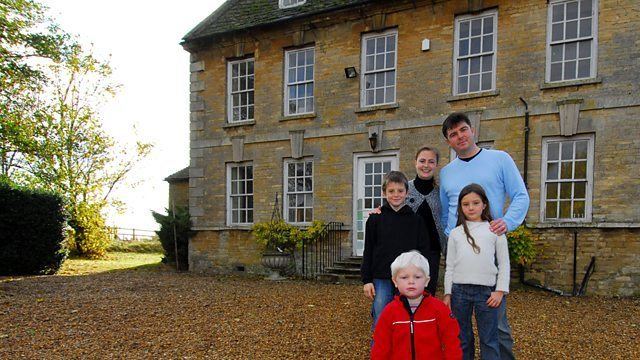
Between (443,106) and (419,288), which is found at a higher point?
(443,106)

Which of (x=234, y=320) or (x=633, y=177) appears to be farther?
(x=633, y=177)

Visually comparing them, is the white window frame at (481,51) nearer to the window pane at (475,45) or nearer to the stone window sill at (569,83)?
the window pane at (475,45)

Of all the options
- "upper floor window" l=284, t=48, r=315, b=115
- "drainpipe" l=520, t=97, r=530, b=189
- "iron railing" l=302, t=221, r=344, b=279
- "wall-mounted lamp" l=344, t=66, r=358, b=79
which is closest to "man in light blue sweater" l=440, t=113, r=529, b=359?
"drainpipe" l=520, t=97, r=530, b=189

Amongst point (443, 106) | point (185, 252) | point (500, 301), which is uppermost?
point (443, 106)

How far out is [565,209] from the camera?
8.98 m

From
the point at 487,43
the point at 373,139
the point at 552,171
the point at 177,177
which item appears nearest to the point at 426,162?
the point at 552,171

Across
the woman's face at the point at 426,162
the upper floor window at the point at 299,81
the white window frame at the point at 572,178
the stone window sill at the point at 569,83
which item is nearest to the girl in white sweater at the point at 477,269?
the woman's face at the point at 426,162

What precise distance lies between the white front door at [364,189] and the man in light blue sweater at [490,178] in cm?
747

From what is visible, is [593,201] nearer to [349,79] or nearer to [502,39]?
[502,39]

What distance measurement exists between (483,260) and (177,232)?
1168cm

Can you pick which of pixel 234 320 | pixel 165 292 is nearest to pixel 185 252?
pixel 165 292

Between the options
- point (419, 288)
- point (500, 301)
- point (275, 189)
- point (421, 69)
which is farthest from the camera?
point (275, 189)

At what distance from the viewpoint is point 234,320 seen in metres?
6.21

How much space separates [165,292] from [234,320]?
10.4ft
